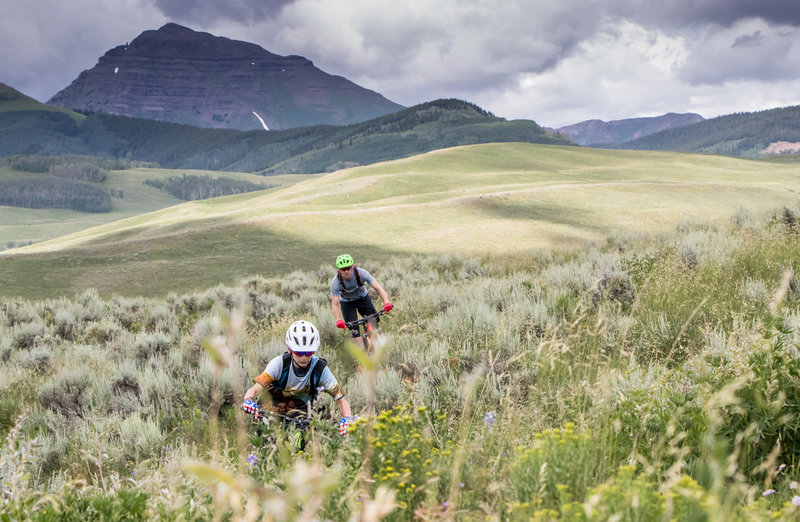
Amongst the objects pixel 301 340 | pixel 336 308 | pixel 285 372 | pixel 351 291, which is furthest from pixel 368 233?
pixel 301 340

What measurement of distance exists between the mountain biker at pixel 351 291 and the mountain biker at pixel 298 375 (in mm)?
3374

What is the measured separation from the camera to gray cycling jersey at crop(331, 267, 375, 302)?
9.39m

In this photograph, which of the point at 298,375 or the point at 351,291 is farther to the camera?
the point at 351,291

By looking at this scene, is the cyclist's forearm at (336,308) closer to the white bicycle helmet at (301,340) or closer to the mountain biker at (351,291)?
the mountain biker at (351,291)

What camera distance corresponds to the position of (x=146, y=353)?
31.8 ft

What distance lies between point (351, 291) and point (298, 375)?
4353 mm

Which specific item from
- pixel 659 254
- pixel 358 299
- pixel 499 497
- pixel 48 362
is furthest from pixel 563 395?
pixel 48 362

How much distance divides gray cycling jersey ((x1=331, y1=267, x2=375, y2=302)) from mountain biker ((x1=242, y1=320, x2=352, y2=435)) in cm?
401

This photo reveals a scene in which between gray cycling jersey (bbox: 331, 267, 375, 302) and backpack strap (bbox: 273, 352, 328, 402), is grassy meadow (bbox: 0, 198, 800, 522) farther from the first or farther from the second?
gray cycling jersey (bbox: 331, 267, 375, 302)

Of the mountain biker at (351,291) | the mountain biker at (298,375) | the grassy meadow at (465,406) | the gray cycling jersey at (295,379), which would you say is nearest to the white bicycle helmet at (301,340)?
the mountain biker at (298,375)

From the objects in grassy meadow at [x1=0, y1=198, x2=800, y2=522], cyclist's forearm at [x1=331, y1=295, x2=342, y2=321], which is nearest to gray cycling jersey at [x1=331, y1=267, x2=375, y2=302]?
cyclist's forearm at [x1=331, y1=295, x2=342, y2=321]

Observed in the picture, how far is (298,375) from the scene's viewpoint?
5273mm

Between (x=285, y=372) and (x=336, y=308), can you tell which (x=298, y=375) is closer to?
(x=285, y=372)

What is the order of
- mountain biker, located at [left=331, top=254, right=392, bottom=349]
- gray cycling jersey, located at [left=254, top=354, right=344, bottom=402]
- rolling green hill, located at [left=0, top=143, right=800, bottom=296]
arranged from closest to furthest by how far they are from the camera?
gray cycling jersey, located at [left=254, top=354, right=344, bottom=402] → mountain biker, located at [left=331, top=254, right=392, bottom=349] → rolling green hill, located at [left=0, top=143, right=800, bottom=296]
